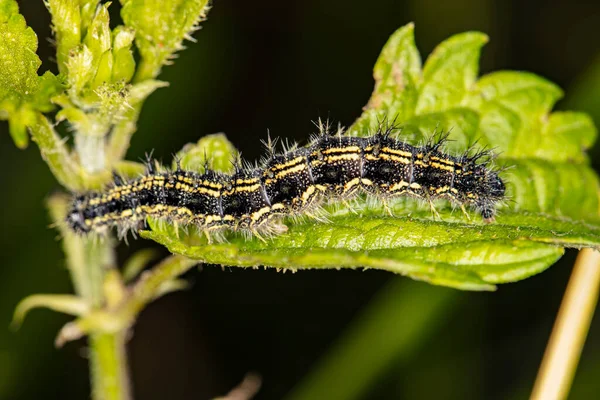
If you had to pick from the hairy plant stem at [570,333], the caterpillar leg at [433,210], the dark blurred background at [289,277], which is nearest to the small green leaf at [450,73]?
the caterpillar leg at [433,210]

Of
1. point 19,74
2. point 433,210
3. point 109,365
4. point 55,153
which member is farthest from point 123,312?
point 433,210

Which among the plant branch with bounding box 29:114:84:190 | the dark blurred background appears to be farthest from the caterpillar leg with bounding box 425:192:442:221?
the dark blurred background

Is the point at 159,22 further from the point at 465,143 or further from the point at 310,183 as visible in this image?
the point at 465,143

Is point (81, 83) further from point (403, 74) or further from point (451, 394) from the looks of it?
point (451, 394)

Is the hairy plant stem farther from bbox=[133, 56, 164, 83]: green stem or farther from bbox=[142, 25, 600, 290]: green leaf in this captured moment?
bbox=[133, 56, 164, 83]: green stem

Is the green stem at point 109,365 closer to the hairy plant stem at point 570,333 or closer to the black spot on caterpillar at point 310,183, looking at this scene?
the black spot on caterpillar at point 310,183

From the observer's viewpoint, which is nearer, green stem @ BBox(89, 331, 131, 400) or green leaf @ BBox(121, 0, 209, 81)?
green leaf @ BBox(121, 0, 209, 81)

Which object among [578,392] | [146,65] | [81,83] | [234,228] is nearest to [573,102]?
[578,392]

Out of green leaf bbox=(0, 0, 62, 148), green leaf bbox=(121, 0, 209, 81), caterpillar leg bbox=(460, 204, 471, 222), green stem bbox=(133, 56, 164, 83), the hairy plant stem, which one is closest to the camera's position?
green leaf bbox=(0, 0, 62, 148)
